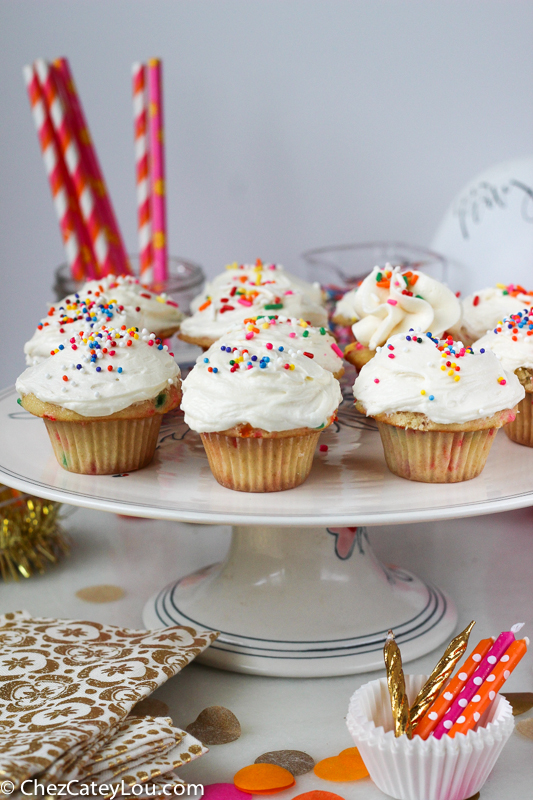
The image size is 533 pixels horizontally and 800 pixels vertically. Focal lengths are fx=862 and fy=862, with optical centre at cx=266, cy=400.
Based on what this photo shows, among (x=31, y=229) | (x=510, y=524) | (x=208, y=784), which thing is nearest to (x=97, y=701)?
(x=208, y=784)

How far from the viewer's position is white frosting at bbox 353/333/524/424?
1.44m

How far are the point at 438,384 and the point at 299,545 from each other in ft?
1.46

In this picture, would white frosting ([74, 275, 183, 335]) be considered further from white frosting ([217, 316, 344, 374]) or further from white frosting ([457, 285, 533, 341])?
white frosting ([457, 285, 533, 341])

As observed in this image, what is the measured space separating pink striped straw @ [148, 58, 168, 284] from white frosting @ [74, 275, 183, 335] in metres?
0.48

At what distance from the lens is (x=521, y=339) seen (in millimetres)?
1631

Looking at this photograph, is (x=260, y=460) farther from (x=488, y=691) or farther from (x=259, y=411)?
(x=488, y=691)

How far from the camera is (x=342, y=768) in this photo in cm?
127

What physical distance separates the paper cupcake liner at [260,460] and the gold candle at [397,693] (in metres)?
0.33

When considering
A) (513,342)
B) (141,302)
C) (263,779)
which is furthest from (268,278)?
(263,779)

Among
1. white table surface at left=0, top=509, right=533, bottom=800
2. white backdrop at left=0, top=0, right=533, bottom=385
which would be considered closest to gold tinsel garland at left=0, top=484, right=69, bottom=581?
white table surface at left=0, top=509, right=533, bottom=800

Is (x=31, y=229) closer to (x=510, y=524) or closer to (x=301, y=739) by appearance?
(x=510, y=524)

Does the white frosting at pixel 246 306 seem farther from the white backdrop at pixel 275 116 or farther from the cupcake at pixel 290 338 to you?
the white backdrop at pixel 275 116

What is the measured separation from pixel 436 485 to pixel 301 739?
1.55 ft

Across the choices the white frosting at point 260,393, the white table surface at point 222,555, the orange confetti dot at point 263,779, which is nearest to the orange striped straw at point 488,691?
the white table surface at point 222,555
